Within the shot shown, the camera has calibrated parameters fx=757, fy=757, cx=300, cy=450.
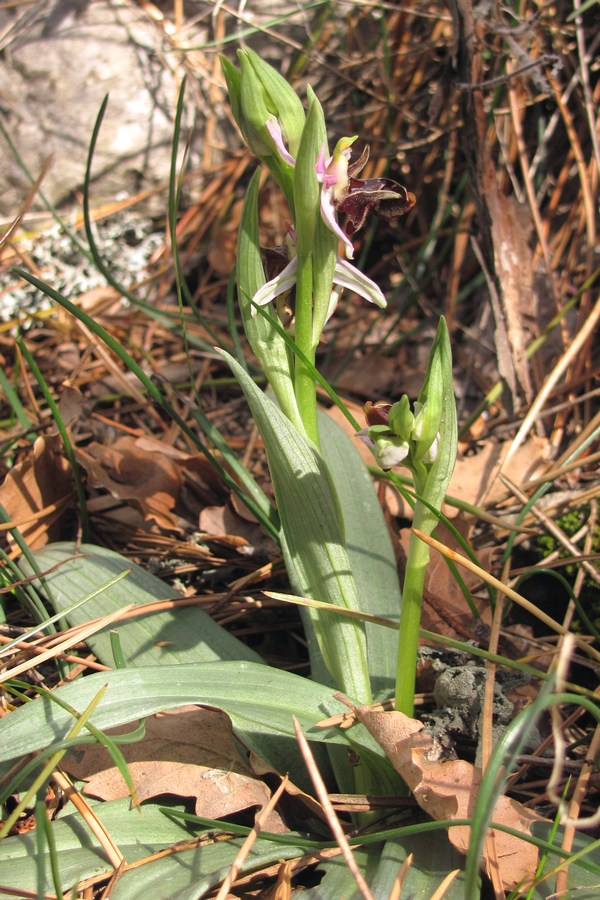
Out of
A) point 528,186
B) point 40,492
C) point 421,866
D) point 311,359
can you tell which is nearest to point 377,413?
point 311,359

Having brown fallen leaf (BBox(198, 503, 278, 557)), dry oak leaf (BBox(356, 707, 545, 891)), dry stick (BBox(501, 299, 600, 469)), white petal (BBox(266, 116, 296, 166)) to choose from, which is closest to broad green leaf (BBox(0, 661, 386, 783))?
dry oak leaf (BBox(356, 707, 545, 891))

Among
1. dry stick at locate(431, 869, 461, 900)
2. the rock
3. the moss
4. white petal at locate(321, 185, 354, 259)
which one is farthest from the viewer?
the rock

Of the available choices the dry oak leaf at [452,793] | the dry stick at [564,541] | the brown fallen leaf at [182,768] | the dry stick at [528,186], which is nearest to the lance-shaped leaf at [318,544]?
the dry oak leaf at [452,793]

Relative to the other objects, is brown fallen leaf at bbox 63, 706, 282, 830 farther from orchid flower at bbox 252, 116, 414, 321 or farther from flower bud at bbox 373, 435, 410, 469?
orchid flower at bbox 252, 116, 414, 321

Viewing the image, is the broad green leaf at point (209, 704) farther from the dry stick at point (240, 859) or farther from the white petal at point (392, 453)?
the white petal at point (392, 453)

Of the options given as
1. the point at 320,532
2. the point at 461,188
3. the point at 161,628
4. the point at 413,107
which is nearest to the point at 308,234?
the point at 320,532

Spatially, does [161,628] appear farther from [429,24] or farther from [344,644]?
[429,24]

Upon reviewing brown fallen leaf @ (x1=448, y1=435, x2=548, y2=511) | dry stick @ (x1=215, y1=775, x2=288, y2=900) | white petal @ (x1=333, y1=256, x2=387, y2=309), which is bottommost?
dry stick @ (x1=215, y1=775, x2=288, y2=900)
